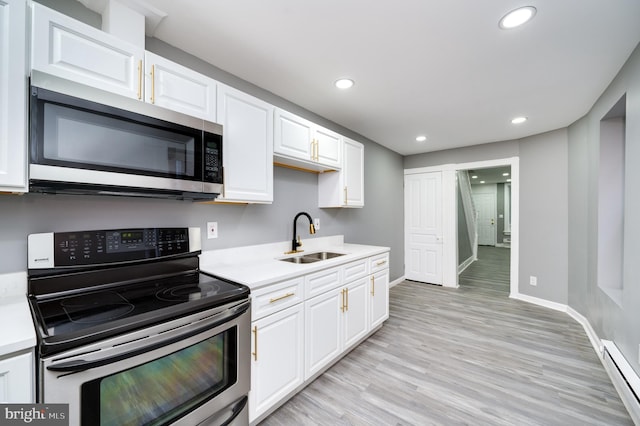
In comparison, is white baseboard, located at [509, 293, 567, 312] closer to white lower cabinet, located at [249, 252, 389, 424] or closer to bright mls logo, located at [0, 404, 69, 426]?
white lower cabinet, located at [249, 252, 389, 424]

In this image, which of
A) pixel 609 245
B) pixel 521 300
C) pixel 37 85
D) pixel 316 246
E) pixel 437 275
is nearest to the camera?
pixel 37 85

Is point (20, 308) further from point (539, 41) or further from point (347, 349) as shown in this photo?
point (539, 41)

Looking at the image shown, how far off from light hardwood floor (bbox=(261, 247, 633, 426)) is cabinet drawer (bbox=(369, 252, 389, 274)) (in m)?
0.71

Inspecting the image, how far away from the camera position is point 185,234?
69.4 inches

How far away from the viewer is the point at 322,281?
2059 millimetres

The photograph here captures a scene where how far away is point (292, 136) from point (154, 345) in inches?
68.2

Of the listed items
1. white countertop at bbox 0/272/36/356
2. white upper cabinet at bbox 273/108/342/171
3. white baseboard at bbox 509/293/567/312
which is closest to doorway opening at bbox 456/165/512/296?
white baseboard at bbox 509/293/567/312

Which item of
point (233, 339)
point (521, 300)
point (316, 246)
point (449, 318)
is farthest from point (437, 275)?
point (233, 339)

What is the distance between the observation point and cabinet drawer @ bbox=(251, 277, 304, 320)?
157 cm

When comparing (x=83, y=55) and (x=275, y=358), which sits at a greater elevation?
(x=83, y=55)

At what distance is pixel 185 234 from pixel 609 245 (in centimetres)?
378

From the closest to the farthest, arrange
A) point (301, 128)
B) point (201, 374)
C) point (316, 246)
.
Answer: point (201, 374) → point (301, 128) → point (316, 246)

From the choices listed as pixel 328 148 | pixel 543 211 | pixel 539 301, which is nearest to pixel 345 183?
pixel 328 148

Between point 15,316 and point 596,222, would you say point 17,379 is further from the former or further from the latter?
point 596,222
